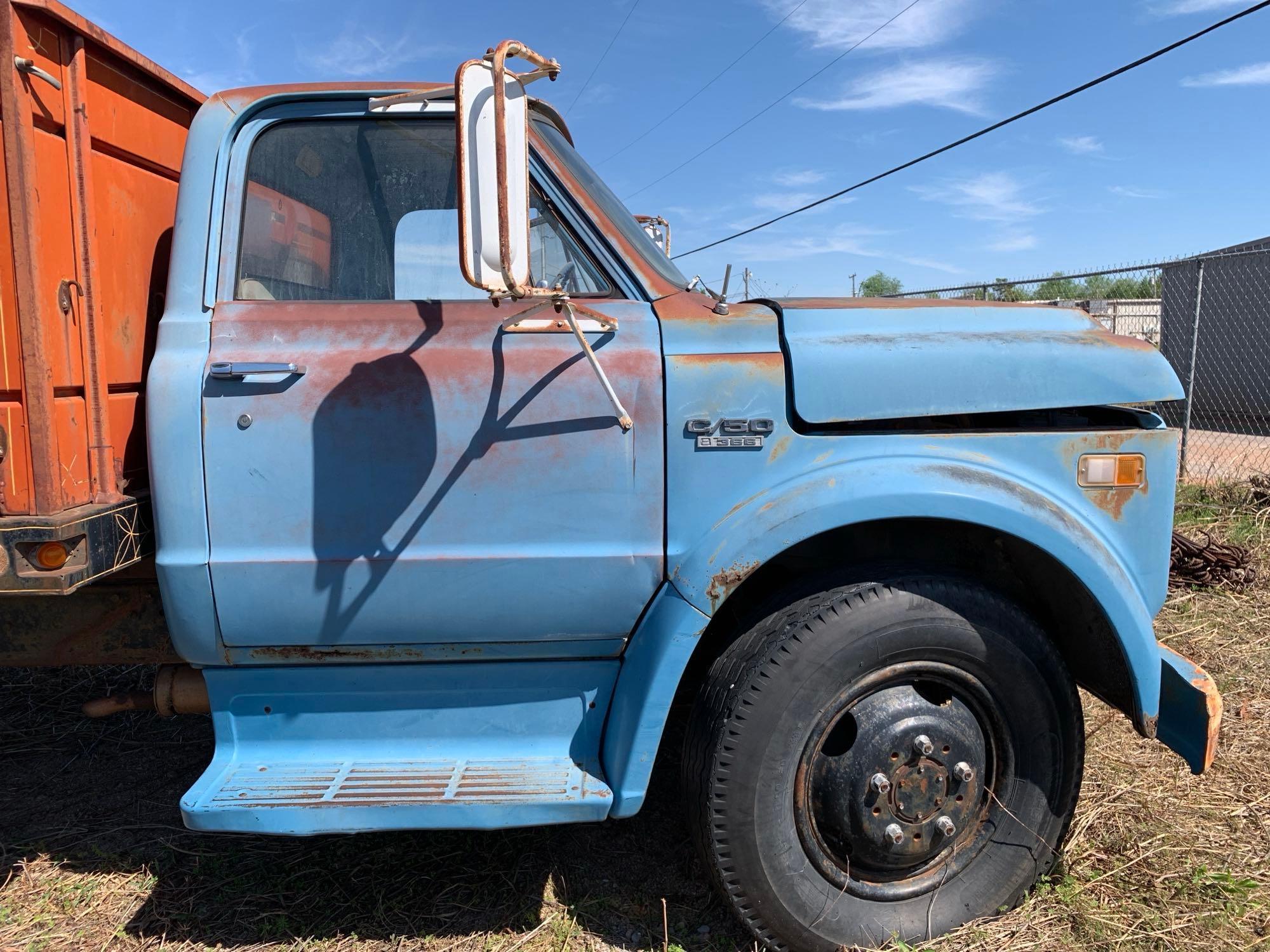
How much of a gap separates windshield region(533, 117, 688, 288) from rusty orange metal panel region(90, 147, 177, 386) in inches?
44.6

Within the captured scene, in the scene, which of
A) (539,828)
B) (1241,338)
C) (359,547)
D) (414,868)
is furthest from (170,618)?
(1241,338)

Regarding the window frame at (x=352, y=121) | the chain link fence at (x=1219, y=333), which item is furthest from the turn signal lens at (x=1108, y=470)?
the chain link fence at (x=1219, y=333)

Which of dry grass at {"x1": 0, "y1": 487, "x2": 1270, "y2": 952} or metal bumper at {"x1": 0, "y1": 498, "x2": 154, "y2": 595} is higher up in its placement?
metal bumper at {"x1": 0, "y1": 498, "x2": 154, "y2": 595}

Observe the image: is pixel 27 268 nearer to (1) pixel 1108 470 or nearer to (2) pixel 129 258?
(2) pixel 129 258

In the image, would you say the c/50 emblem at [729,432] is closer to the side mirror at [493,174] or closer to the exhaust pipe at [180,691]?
the side mirror at [493,174]

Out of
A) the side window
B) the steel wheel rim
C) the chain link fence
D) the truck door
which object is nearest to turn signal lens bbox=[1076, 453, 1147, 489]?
the steel wheel rim

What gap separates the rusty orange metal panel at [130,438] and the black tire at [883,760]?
1621 millimetres

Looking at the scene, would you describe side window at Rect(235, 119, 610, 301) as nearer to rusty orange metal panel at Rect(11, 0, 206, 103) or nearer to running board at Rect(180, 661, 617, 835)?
rusty orange metal panel at Rect(11, 0, 206, 103)

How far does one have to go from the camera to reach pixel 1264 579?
204 inches

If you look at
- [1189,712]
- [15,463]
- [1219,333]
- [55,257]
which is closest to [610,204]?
[55,257]

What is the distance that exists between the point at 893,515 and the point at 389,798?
1397 mm

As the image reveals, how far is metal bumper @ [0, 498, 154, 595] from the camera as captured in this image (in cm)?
195

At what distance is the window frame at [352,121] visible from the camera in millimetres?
2258

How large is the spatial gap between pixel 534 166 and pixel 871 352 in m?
1.01
